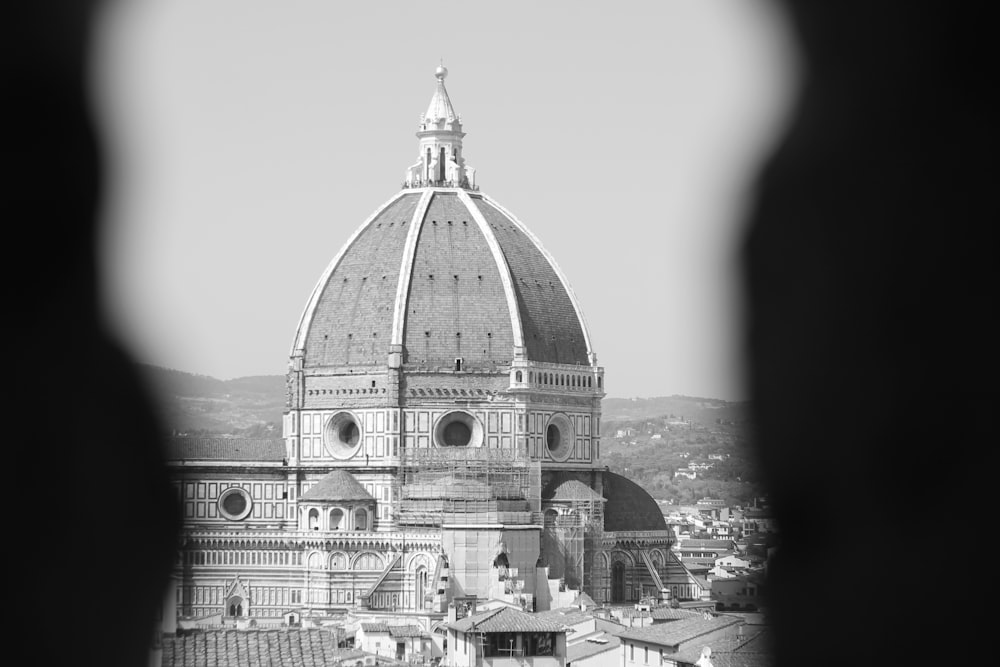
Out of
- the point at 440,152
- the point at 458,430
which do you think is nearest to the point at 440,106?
the point at 440,152

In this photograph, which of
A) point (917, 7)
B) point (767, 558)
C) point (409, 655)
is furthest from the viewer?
point (409, 655)

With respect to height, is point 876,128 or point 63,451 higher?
point 876,128

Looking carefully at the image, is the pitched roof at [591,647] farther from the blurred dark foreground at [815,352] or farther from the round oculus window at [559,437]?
the blurred dark foreground at [815,352]

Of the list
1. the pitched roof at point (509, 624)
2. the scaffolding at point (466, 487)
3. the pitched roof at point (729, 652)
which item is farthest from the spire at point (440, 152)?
the pitched roof at point (729, 652)

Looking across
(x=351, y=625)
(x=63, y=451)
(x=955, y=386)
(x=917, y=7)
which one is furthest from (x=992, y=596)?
(x=351, y=625)

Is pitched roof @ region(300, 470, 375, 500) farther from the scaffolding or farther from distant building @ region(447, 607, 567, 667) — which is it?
distant building @ region(447, 607, 567, 667)

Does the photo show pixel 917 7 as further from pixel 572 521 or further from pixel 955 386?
pixel 572 521

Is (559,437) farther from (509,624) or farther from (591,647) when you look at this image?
(509,624)
